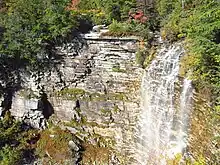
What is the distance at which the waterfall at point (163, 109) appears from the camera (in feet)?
37.7

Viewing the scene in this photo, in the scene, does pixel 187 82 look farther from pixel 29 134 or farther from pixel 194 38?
pixel 29 134

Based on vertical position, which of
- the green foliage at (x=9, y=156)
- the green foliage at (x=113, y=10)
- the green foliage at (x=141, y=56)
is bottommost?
the green foliage at (x=9, y=156)

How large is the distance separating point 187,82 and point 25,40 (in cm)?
706

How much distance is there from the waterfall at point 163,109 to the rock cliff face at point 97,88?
808mm

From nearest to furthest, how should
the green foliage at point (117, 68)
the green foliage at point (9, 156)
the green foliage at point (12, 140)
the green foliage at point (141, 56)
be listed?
the green foliage at point (141, 56) < the green foliage at point (117, 68) < the green foliage at point (9, 156) < the green foliage at point (12, 140)

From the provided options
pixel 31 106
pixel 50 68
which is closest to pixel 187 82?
pixel 50 68

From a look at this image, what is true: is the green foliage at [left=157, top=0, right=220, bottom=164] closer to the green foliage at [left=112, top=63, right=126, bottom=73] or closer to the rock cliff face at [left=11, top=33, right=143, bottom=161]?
the rock cliff face at [left=11, top=33, right=143, bottom=161]

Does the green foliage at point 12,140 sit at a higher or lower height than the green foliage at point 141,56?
lower

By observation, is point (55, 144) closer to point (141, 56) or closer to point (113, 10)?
point (141, 56)

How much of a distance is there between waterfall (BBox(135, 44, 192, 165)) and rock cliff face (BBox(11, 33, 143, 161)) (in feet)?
2.65

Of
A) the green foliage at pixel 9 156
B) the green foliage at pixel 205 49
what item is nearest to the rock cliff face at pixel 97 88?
the green foliage at pixel 9 156

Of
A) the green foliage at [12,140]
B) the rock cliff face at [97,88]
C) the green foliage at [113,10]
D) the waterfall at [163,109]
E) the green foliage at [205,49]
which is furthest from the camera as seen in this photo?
the green foliage at [113,10]

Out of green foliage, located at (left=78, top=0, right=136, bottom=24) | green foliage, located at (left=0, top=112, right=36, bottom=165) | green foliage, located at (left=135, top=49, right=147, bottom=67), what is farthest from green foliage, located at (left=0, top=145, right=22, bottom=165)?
green foliage, located at (left=78, top=0, right=136, bottom=24)

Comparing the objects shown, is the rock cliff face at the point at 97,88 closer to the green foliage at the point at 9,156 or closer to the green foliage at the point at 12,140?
the green foliage at the point at 12,140
